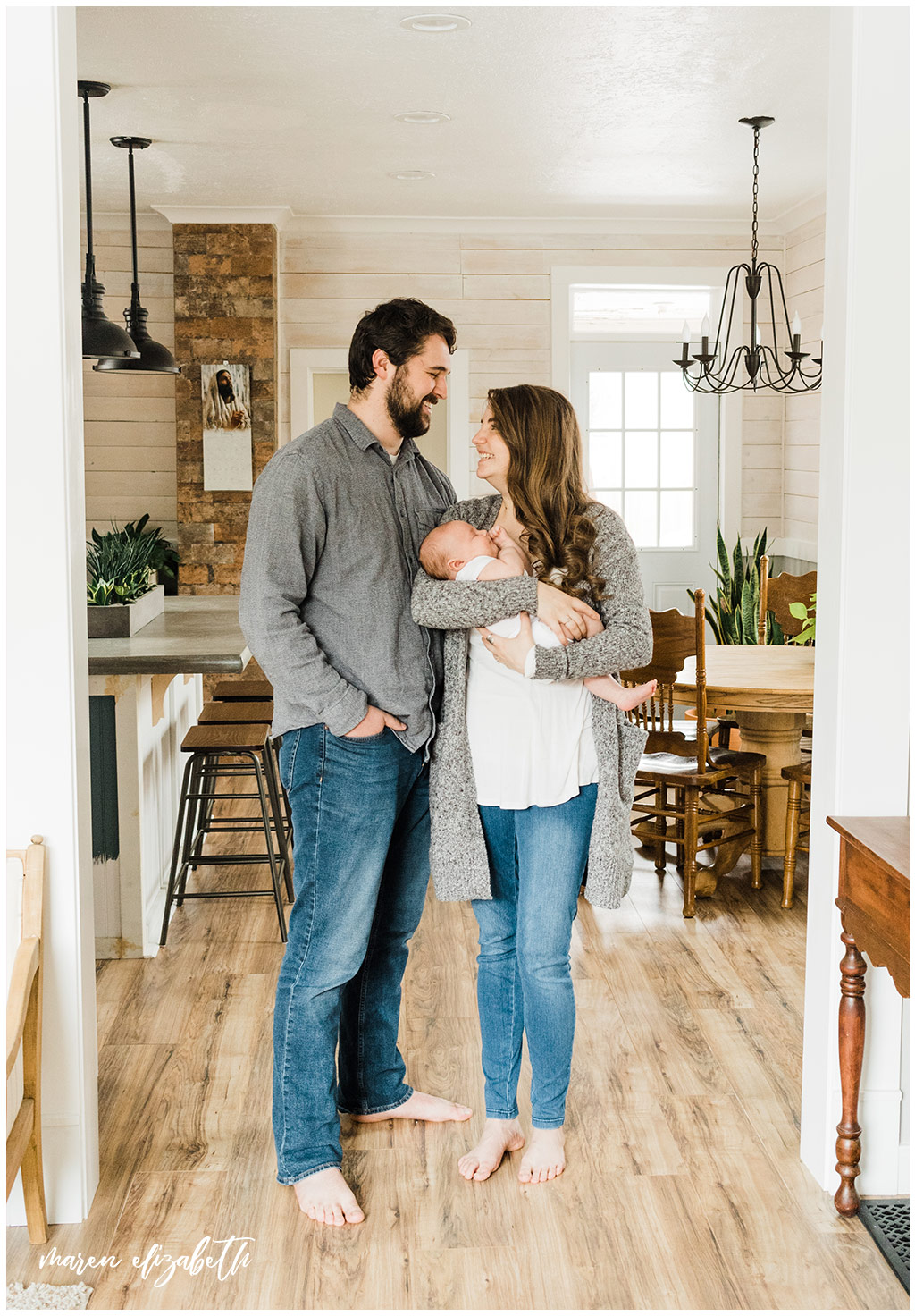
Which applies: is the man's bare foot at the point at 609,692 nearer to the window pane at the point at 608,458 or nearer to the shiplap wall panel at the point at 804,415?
the shiplap wall panel at the point at 804,415

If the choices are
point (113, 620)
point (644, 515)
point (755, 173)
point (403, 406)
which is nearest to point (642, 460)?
point (644, 515)

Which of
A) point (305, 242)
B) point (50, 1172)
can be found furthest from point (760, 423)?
point (50, 1172)

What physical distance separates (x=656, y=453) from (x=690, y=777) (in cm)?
346

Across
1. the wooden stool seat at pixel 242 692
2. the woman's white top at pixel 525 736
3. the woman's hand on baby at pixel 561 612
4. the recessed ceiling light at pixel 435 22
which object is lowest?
the wooden stool seat at pixel 242 692

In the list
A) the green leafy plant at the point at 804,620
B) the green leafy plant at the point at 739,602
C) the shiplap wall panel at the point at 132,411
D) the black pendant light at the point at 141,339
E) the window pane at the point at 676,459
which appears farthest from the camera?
the window pane at the point at 676,459

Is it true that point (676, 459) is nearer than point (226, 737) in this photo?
No

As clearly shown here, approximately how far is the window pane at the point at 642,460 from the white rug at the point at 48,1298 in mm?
5661

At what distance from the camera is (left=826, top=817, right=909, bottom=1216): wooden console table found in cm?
188

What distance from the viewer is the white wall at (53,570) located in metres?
1.94

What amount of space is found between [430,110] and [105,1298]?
4053 mm

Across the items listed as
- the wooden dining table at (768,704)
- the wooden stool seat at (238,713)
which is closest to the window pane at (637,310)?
the wooden dining table at (768,704)

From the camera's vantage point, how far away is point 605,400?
692 centimetres

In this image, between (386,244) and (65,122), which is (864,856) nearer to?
(65,122)

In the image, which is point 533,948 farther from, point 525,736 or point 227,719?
point 227,719
